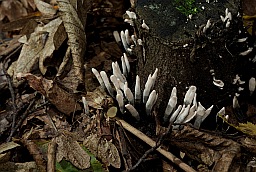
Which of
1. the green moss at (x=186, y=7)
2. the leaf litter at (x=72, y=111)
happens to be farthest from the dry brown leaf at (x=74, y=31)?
the green moss at (x=186, y=7)

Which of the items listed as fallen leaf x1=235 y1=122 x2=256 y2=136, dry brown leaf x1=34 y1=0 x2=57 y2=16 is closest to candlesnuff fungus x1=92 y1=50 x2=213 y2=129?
fallen leaf x1=235 y1=122 x2=256 y2=136

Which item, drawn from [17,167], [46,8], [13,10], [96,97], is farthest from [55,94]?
[13,10]

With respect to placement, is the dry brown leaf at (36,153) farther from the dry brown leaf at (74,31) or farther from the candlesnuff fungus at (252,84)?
the candlesnuff fungus at (252,84)

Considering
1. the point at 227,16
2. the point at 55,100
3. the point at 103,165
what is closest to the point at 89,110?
the point at 55,100

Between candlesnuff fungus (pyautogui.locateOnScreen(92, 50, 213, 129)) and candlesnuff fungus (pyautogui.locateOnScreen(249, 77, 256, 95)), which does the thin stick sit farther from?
candlesnuff fungus (pyautogui.locateOnScreen(249, 77, 256, 95))

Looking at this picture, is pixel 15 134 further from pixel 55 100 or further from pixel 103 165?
pixel 103 165

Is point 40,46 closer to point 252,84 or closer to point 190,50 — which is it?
point 190,50
